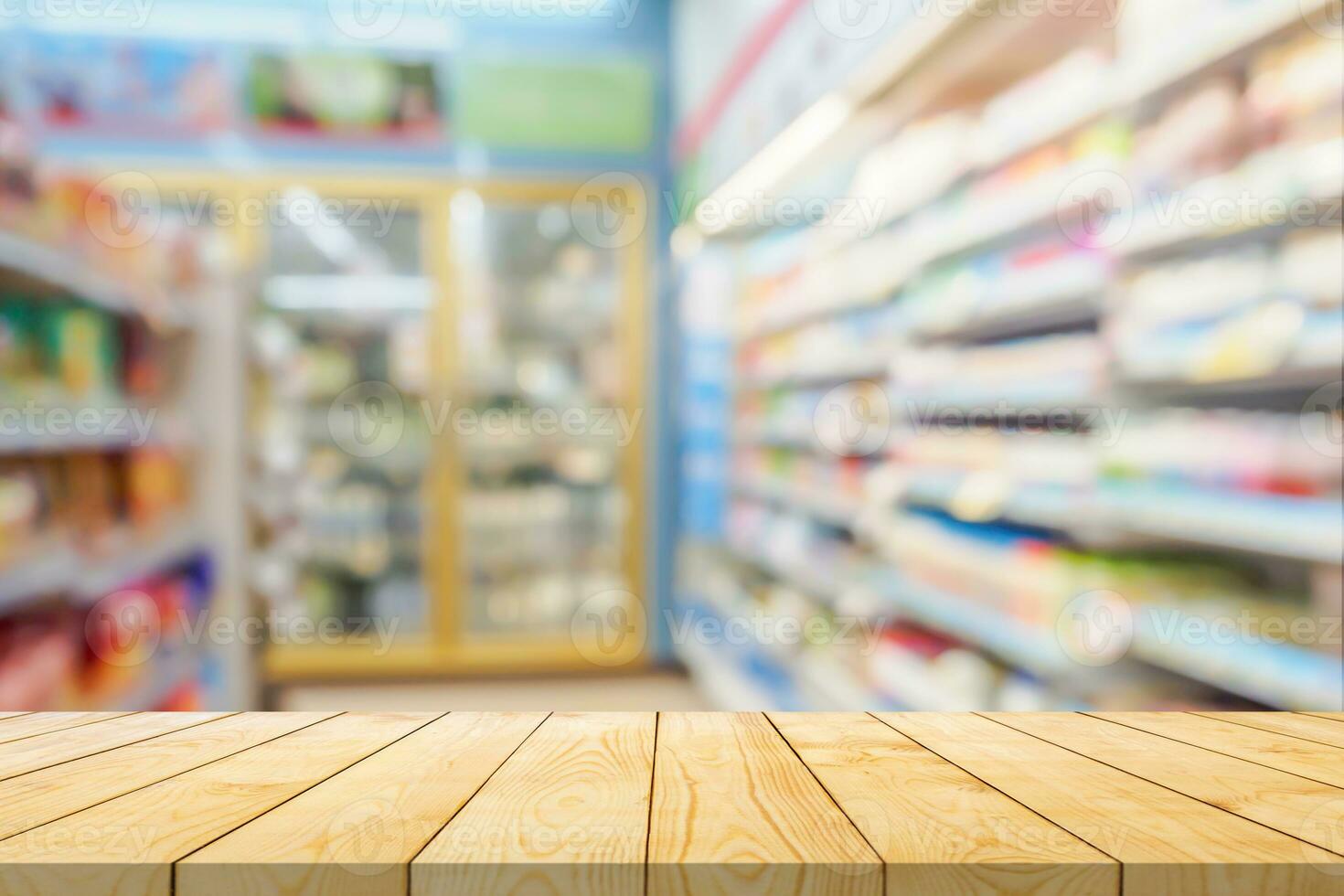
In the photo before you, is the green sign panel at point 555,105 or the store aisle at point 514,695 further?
the green sign panel at point 555,105

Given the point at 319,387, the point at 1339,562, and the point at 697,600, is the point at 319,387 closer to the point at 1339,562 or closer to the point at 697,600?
the point at 697,600

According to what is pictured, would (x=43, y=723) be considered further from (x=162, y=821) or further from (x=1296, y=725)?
(x=1296, y=725)

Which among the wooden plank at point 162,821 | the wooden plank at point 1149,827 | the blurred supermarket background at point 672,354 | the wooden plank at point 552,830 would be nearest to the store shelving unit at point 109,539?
the blurred supermarket background at point 672,354

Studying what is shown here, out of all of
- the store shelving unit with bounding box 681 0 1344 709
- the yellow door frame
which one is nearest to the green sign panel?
the yellow door frame

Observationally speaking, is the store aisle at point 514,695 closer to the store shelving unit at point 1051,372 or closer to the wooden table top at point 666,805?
the store shelving unit at point 1051,372

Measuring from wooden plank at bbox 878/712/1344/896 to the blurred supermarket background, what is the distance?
3.08 ft

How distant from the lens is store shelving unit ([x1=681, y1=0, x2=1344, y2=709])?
161 cm

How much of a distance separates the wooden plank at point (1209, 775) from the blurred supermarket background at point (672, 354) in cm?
78

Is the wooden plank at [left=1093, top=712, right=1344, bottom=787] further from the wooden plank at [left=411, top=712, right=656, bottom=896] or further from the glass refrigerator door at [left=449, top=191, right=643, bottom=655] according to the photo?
the glass refrigerator door at [left=449, top=191, right=643, bottom=655]

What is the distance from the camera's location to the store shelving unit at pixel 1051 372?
161 centimetres

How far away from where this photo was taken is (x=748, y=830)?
28.1 inches

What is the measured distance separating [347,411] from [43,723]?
436 cm

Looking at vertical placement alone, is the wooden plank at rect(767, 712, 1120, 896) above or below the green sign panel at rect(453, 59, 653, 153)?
below

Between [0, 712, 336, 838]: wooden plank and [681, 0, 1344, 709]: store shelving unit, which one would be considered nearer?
[0, 712, 336, 838]: wooden plank
